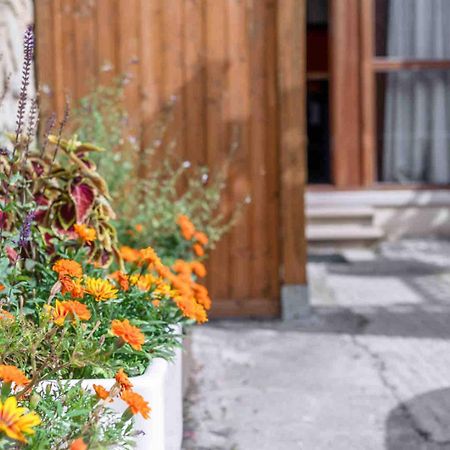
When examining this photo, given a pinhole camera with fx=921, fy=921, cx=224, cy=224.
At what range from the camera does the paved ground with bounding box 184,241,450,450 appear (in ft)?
12.2

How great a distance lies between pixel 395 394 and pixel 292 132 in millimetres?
2028

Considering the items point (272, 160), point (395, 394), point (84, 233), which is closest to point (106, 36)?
point (272, 160)

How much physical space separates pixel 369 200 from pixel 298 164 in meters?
3.83

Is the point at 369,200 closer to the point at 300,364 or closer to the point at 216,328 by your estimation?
the point at 216,328

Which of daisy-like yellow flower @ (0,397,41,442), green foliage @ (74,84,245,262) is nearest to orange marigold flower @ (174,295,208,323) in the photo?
daisy-like yellow flower @ (0,397,41,442)

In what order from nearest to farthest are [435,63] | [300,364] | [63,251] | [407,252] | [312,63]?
[63,251], [300,364], [407,252], [435,63], [312,63]

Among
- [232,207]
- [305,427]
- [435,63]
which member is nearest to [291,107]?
[232,207]

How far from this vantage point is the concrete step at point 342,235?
9102mm

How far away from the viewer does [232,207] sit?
580cm

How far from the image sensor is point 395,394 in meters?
4.24

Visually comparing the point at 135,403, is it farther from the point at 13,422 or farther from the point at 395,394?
the point at 395,394

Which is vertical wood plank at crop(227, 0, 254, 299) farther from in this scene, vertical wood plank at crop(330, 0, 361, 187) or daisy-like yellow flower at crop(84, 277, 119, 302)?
vertical wood plank at crop(330, 0, 361, 187)

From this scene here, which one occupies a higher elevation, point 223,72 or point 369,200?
point 223,72

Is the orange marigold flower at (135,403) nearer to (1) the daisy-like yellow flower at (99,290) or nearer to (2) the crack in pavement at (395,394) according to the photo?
(1) the daisy-like yellow flower at (99,290)
